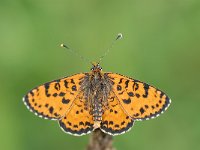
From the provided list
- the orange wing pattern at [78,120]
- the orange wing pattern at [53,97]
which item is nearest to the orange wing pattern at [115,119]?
the orange wing pattern at [78,120]

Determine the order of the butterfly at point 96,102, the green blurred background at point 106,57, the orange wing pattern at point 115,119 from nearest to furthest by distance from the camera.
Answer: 1. the orange wing pattern at point 115,119
2. the butterfly at point 96,102
3. the green blurred background at point 106,57

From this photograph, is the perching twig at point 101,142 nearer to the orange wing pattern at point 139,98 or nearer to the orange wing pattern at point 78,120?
the orange wing pattern at point 78,120

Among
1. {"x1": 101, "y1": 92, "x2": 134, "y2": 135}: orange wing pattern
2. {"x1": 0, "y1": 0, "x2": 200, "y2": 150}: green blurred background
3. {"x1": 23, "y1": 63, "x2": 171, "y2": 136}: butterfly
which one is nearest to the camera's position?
{"x1": 101, "y1": 92, "x2": 134, "y2": 135}: orange wing pattern

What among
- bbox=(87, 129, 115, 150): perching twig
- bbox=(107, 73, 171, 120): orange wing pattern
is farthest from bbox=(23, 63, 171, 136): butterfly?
bbox=(87, 129, 115, 150): perching twig

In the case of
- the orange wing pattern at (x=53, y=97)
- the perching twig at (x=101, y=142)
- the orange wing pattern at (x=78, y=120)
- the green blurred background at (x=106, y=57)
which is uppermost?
the green blurred background at (x=106, y=57)

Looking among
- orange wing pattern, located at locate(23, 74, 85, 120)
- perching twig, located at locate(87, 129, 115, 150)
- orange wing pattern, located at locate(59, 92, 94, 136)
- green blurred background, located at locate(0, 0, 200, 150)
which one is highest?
green blurred background, located at locate(0, 0, 200, 150)

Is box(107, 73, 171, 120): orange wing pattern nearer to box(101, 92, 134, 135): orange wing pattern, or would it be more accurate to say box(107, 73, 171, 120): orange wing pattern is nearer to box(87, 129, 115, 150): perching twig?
box(101, 92, 134, 135): orange wing pattern
